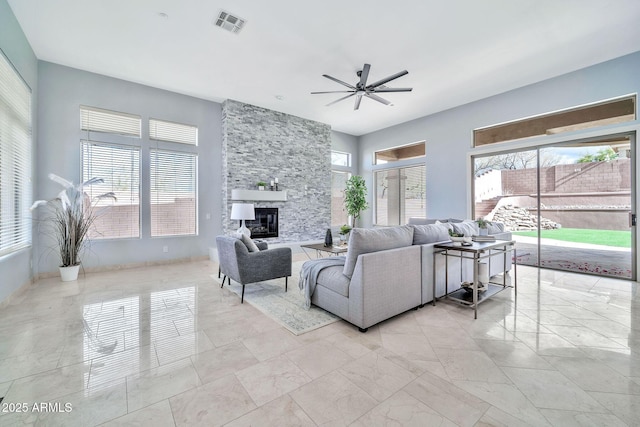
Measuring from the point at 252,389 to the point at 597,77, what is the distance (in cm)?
648

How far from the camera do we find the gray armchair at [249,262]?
3.37 meters

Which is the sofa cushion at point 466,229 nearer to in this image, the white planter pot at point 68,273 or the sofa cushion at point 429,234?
the sofa cushion at point 429,234

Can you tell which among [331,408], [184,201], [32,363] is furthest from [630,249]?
[184,201]

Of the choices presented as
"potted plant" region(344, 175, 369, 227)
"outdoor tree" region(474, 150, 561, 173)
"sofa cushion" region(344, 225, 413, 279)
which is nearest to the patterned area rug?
"sofa cushion" region(344, 225, 413, 279)

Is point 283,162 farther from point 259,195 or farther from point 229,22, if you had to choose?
point 229,22

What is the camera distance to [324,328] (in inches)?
104

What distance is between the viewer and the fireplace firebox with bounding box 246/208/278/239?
20.8 ft

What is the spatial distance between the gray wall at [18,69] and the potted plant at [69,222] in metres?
0.39

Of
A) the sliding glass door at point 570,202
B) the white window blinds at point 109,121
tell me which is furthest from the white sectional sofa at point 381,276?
the white window blinds at point 109,121

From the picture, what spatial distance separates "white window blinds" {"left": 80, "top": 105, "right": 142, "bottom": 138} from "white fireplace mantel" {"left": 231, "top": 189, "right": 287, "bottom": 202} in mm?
2116

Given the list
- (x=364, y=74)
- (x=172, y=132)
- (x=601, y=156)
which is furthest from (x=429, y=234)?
(x=172, y=132)

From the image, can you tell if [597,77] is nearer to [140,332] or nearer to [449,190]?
[449,190]

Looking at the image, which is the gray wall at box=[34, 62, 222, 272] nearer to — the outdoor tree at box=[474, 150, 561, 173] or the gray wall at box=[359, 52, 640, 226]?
the gray wall at box=[359, 52, 640, 226]

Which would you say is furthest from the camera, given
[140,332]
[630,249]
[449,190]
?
[449,190]
